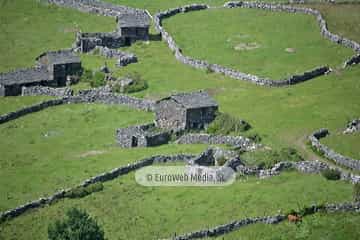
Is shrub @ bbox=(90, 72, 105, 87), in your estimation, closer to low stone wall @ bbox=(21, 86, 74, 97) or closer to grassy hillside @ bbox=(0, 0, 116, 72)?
low stone wall @ bbox=(21, 86, 74, 97)

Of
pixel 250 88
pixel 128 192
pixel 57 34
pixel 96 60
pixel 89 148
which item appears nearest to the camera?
pixel 128 192

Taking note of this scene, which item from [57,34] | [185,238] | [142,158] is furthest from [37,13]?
[185,238]

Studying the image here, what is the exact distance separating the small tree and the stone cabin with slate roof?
43.4 meters

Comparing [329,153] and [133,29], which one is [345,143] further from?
[133,29]

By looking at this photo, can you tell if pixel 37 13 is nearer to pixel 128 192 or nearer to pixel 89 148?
pixel 89 148

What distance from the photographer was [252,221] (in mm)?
110000

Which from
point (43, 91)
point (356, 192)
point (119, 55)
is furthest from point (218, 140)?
point (119, 55)

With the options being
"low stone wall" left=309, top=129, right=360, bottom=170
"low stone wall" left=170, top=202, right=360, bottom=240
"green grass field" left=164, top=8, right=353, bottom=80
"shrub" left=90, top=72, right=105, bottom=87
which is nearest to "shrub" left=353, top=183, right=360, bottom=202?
"low stone wall" left=170, top=202, right=360, bottom=240

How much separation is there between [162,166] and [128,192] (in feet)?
22.1

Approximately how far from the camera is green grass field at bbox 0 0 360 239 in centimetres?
11150

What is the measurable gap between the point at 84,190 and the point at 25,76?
33.0m

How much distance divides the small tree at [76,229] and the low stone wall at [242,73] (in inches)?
1804

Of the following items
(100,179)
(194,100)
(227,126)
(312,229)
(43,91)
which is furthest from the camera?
(43,91)

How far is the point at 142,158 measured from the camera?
409 feet
